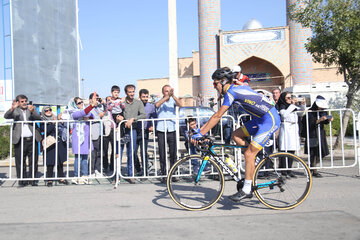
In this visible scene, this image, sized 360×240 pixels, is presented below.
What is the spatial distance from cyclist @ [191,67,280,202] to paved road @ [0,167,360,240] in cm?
53

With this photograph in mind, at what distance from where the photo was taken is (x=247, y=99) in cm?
459

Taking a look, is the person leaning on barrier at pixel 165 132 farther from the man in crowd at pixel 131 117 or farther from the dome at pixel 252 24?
the dome at pixel 252 24

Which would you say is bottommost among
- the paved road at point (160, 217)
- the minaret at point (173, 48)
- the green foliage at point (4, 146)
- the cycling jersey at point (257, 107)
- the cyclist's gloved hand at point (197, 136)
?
the paved road at point (160, 217)

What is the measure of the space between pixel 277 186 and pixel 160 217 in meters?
1.75

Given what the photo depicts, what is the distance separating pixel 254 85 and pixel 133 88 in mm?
32925

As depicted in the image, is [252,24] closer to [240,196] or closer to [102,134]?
[102,134]

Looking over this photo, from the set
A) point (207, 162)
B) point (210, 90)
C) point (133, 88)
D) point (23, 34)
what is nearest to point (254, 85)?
point (210, 90)

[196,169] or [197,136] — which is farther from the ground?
[197,136]

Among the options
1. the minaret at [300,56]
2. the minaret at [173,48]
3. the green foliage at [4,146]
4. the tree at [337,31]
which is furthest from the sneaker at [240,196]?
the minaret at [300,56]

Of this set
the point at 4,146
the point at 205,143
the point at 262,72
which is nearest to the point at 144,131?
the point at 205,143

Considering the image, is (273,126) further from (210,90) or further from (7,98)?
(210,90)

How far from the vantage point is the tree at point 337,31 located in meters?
10.8

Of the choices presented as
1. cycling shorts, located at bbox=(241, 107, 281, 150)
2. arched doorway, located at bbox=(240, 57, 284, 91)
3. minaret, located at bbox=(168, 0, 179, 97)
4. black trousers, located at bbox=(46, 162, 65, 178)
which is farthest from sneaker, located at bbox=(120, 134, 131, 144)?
arched doorway, located at bbox=(240, 57, 284, 91)

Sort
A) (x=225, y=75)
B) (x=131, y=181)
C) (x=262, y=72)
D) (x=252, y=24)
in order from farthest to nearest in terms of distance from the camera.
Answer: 1. (x=252, y=24)
2. (x=262, y=72)
3. (x=131, y=181)
4. (x=225, y=75)
